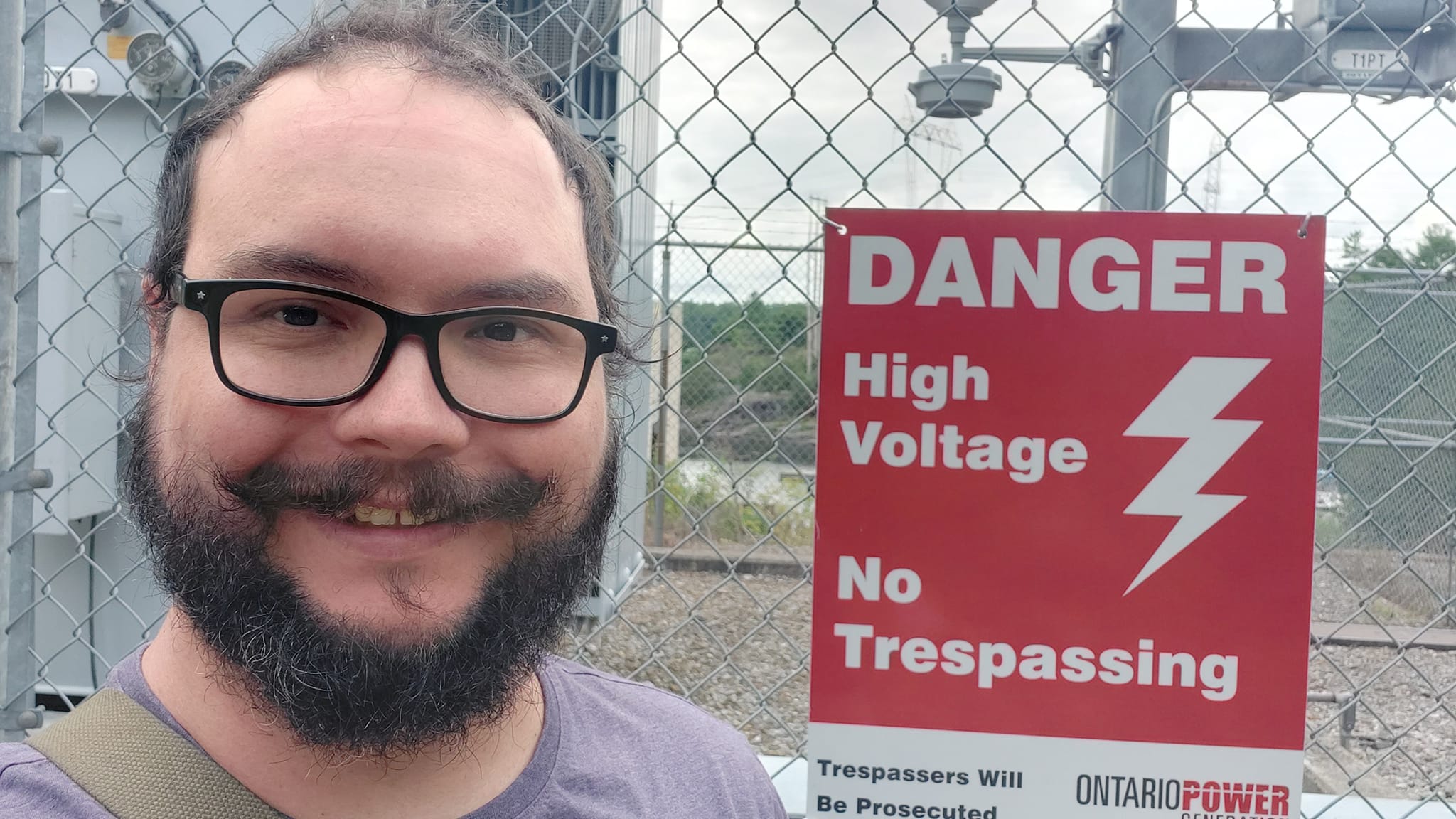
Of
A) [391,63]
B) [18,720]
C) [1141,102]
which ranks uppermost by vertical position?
[1141,102]

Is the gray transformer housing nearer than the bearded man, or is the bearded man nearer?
the bearded man

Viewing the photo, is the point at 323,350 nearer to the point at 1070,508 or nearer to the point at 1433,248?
the point at 1070,508

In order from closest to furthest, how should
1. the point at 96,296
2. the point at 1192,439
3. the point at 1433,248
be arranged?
1. the point at 1192,439
2. the point at 96,296
3. the point at 1433,248

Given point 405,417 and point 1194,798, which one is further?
point 1194,798

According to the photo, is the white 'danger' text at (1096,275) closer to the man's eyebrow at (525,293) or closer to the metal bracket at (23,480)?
the man's eyebrow at (525,293)

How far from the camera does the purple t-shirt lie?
0.94 meters

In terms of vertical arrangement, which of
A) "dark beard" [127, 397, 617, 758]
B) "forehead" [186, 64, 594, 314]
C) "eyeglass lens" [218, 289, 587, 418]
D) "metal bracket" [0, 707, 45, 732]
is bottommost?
"metal bracket" [0, 707, 45, 732]

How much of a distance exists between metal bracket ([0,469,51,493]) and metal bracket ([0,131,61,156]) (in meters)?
0.57

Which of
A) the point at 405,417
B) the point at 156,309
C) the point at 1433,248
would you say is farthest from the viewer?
the point at 1433,248

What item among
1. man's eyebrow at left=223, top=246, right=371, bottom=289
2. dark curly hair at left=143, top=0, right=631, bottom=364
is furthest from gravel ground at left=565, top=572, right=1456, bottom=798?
man's eyebrow at left=223, top=246, right=371, bottom=289

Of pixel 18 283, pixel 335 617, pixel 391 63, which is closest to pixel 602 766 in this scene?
pixel 335 617

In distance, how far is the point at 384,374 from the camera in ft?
3.02

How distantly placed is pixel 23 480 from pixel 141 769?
1087mm

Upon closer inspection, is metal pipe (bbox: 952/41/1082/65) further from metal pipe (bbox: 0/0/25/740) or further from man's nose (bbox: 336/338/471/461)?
metal pipe (bbox: 0/0/25/740)
